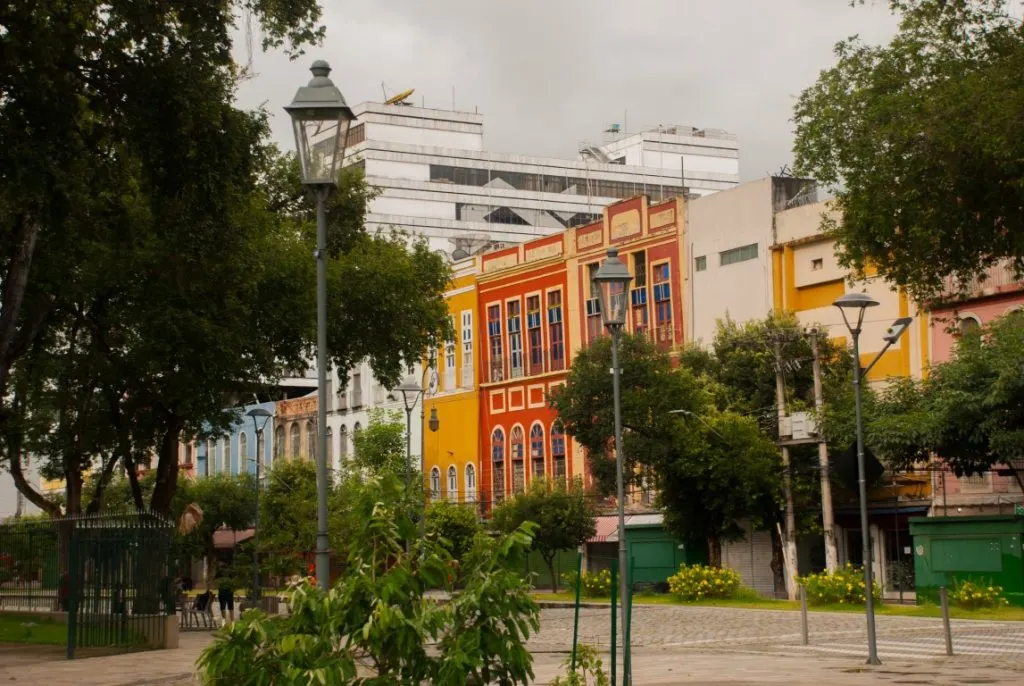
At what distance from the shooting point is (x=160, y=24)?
20.1 m

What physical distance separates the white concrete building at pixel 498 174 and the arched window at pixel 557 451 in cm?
2655

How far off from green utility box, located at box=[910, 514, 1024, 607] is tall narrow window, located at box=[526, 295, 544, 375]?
22.2 m

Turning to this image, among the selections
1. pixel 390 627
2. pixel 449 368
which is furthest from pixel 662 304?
pixel 390 627

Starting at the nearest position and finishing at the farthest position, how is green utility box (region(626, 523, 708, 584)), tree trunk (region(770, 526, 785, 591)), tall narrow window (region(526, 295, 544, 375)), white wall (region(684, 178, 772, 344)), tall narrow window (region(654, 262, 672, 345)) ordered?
1. tree trunk (region(770, 526, 785, 591))
2. white wall (region(684, 178, 772, 344))
3. green utility box (region(626, 523, 708, 584))
4. tall narrow window (region(654, 262, 672, 345))
5. tall narrow window (region(526, 295, 544, 375))

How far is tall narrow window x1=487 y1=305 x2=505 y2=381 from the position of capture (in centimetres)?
6200

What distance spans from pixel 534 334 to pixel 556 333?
1664mm

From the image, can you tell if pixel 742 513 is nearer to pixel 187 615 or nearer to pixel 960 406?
pixel 960 406

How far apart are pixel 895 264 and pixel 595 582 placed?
87.3 feet

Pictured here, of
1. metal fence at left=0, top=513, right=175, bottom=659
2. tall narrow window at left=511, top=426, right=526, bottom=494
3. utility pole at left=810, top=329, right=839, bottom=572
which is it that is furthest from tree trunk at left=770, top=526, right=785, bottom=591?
metal fence at left=0, top=513, right=175, bottom=659

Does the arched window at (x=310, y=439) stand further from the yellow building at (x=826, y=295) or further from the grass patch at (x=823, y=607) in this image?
the yellow building at (x=826, y=295)

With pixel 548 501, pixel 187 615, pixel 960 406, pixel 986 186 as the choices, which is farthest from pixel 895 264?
pixel 548 501

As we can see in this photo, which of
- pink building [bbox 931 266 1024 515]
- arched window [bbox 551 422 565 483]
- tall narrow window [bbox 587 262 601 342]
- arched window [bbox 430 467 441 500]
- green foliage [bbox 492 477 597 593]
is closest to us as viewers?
pink building [bbox 931 266 1024 515]

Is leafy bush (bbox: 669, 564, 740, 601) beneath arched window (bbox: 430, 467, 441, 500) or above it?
beneath

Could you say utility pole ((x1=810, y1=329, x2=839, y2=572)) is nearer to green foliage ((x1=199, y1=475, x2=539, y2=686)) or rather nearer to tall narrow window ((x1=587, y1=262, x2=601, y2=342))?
tall narrow window ((x1=587, y1=262, x2=601, y2=342))
